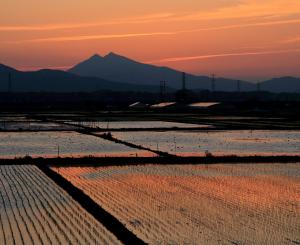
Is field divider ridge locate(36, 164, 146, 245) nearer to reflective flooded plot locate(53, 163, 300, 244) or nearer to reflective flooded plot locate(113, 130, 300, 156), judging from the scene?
reflective flooded plot locate(53, 163, 300, 244)

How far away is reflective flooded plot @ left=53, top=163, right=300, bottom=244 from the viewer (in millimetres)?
8930

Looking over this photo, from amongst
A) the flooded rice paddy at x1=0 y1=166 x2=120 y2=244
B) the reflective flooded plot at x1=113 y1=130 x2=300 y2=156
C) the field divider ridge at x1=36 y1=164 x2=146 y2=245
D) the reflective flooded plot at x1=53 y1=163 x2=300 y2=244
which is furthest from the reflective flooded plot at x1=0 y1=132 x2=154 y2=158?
the flooded rice paddy at x1=0 y1=166 x2=120 y2=244

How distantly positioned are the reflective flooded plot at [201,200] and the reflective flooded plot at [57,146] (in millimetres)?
3386

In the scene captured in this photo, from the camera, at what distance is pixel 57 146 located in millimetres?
22141

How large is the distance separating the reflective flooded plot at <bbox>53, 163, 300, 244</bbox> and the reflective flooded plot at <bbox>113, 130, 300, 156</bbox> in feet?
11.6

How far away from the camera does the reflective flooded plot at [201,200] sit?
8930 mm

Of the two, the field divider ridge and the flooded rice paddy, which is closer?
the flooded rice paddy

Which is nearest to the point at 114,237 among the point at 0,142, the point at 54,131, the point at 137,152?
the point at 137,152

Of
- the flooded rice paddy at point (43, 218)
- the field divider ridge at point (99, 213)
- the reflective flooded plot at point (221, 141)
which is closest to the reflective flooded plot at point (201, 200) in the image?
the field divider ridge at point (99, 213)

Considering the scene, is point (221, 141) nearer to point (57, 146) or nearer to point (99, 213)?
point (57, 146)

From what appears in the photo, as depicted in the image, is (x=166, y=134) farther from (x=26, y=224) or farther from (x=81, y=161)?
(x=26, y=224)

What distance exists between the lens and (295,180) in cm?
→ 1420

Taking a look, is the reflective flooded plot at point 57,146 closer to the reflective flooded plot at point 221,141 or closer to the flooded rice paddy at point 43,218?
the reflective flooded plot at point 221,141

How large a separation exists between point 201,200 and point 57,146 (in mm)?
11388
